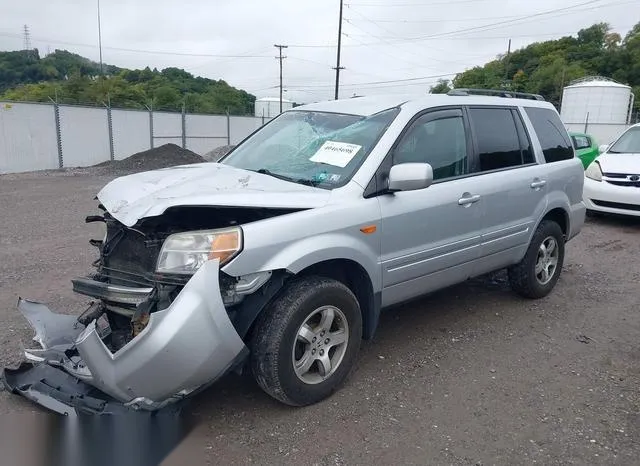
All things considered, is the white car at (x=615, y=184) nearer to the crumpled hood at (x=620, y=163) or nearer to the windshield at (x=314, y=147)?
the crumpled hood at (x=620, y=163)

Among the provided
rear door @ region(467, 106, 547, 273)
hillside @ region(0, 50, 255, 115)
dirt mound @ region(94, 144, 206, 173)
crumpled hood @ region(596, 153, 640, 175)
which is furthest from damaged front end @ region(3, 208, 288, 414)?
hillside @ region(0, 50, 255, 115)

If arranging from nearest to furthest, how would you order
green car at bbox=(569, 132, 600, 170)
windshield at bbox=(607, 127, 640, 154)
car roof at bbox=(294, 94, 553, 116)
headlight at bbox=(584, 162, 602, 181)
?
car roof at bbox=(294, 94, 553, 116)
headlight at bbox=(584, 162, 602, 181)
windshield at bbox=(607, 127, 640, 154)
green car at bbox=(569, 132, 600, 170)

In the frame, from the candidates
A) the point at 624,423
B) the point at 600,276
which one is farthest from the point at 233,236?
the point at 600,276

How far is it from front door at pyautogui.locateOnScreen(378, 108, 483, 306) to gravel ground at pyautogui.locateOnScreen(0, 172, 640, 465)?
61 centimetres

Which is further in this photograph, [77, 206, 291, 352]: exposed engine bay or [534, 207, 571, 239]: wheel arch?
[534, 207, 571, 239]: wheel arch

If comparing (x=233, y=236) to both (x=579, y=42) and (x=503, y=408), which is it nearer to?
(x=503, y=408)

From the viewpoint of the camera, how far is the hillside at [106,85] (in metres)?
39.0

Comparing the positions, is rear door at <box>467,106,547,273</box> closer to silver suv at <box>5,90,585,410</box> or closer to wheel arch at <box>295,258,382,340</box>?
silver suv at <box>5,90,585,410</box>

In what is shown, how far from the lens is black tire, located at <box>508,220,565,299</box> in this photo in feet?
16.5

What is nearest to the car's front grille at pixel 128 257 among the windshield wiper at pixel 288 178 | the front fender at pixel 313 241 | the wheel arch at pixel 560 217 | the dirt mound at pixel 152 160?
the front fender at pixel 313 241

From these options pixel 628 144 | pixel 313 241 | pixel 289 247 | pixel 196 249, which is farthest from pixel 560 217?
pixel 628 144

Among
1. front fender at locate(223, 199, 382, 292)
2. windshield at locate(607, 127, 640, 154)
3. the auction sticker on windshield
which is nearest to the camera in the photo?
front fender at locate(223, 199, 382, 292)

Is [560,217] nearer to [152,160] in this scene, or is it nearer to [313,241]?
[313,241]

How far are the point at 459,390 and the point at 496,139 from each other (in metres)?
2.23
